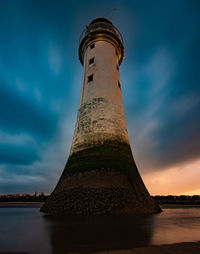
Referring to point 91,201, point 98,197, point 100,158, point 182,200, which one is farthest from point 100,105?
point 182,200

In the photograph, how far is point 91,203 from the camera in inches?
297

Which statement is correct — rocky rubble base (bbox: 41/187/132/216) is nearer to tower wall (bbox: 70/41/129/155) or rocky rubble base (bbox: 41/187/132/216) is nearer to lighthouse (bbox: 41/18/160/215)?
lighthouse (bbox: 41/18/160/215)

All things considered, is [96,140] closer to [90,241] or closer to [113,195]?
[113,195]

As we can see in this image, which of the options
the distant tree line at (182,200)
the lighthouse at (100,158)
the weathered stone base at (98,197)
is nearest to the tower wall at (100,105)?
the lighthouse at (100,158)

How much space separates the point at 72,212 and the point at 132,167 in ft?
15.1

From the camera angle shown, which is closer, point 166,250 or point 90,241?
point 166,250

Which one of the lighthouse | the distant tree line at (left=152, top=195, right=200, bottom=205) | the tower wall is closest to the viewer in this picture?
the lighthouse

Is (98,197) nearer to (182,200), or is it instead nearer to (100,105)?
(100,105)

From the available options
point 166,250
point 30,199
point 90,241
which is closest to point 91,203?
point 90,241

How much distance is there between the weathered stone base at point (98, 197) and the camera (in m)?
7.46

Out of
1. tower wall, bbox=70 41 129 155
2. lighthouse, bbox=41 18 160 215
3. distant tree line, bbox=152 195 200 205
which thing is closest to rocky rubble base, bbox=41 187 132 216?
lighthouse, bbox=41 18 160 215

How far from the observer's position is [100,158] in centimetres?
941

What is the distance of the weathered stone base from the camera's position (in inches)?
294

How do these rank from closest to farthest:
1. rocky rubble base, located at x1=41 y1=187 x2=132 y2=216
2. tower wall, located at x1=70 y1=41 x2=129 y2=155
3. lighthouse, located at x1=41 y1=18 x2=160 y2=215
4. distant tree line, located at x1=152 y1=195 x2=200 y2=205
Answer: rocky rubble base, located at x1=41 y1=187 x2=132 y2=216, lighthouse, located at x1=41 y1=18 x2=160 y2=215, tower wall, located at x1=70 y1=41 x2=129 y2=155, distant tree line, located at x1=152 y1=195 x2=200 y2=205
